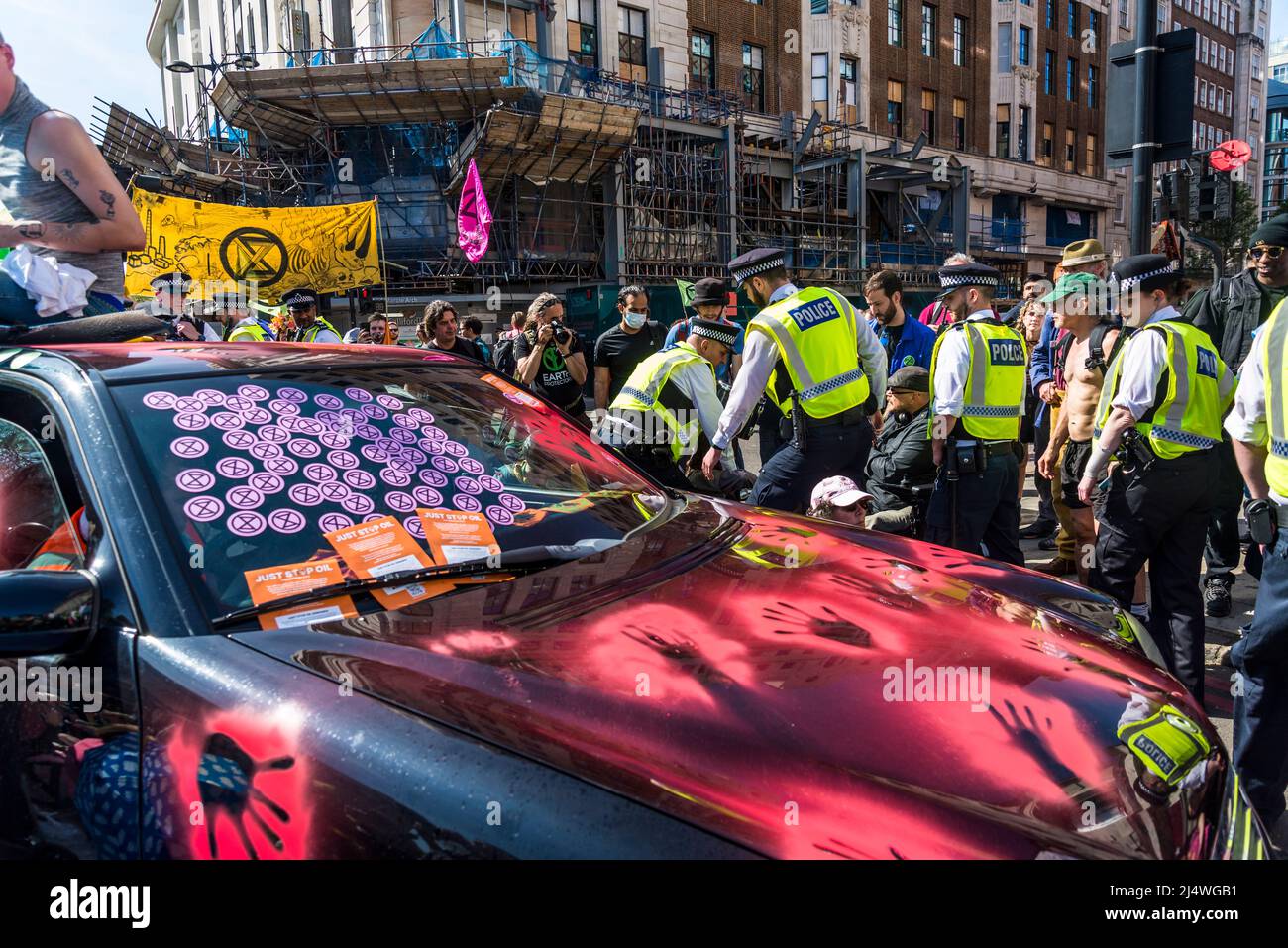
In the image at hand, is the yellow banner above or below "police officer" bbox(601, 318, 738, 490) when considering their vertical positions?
above

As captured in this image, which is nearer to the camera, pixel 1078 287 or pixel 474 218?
pixel 1078 287

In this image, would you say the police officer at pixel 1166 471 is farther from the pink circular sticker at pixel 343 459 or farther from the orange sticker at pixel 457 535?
the pink circular sticker at pixel 343 459

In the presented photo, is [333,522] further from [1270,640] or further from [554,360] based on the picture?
[554,360]

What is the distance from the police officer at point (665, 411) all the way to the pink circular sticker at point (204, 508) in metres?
3.19

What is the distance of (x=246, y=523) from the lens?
1.89 metres

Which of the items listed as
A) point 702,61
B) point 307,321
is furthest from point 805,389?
point 702,61

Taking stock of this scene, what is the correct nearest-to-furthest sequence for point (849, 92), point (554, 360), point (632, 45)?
1. point (554, 360)
2. point (632, 45)
3. point (849, 92)

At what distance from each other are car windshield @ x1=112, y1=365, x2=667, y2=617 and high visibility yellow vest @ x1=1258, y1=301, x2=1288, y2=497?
6.62ft

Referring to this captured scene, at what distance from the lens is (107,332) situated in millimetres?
2840

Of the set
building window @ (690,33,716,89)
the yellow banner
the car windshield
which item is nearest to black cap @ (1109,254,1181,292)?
the car windshield

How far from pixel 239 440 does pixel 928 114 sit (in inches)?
1331

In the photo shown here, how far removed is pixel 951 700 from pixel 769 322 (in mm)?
3472

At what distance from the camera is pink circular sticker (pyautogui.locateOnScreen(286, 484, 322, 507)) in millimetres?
2008

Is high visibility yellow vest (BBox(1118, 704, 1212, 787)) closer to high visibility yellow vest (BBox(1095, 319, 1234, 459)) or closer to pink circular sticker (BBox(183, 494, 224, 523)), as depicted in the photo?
pink circular sticker (BBox(183, 494, 224, 523))
